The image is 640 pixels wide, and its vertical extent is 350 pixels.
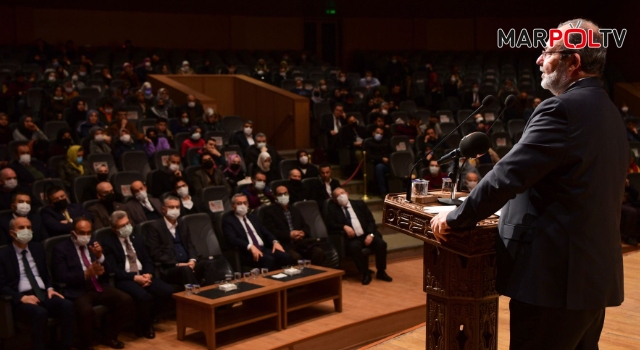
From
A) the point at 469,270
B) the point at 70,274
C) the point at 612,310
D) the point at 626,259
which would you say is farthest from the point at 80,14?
the point at 469,270

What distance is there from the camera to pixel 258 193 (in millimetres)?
7184

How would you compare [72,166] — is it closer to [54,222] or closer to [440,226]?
[54,222]

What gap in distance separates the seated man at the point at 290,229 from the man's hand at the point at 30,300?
230 centimetres

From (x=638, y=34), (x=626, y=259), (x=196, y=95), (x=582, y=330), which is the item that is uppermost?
(x=638, y=34)

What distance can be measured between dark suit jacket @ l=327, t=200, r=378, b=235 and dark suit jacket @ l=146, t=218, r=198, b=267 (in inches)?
60.1

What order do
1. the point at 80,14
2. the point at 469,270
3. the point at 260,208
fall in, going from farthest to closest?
the point at 80,14
the point at 260,208
the point at 469,270

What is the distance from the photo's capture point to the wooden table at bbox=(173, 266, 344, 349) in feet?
16.4

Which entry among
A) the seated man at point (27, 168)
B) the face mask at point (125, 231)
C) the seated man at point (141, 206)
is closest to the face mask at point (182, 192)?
the seated man at point (141, 206)

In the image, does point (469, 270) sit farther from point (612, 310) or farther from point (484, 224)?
point (612, 310)

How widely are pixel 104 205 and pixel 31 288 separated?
1320mm

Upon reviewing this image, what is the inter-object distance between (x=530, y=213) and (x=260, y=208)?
5050mm

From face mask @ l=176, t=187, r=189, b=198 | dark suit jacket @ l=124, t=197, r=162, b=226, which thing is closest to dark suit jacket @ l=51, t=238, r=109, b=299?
dark suit jacket @ l=124, t=197, r=162, b=226

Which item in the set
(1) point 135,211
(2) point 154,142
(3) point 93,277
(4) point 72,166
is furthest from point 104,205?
(2) point 154,142

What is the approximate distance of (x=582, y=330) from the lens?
5.44ft
